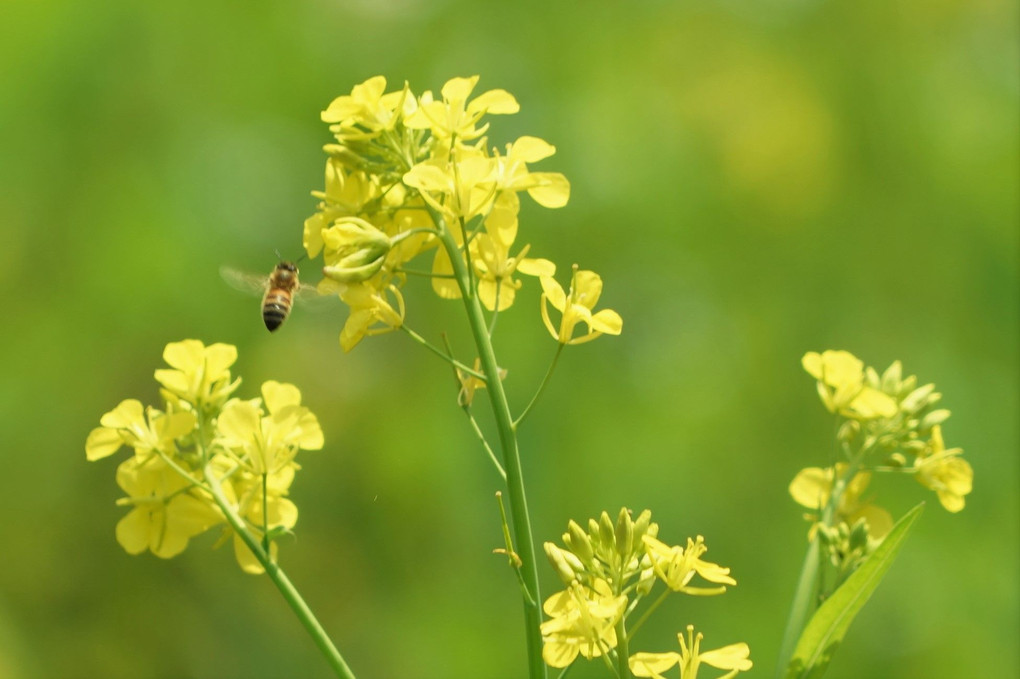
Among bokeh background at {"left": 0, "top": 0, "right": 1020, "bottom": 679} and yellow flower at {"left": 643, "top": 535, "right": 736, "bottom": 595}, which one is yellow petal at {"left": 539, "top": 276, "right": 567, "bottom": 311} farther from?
bokeh background at {"left": 0, "top": 0, "right": 1020, "bottom": 679}

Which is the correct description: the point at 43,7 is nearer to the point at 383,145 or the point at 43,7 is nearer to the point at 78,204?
the point at 78,204

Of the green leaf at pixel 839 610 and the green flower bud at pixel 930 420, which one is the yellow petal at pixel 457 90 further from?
the green flower bud at pixel 930 420

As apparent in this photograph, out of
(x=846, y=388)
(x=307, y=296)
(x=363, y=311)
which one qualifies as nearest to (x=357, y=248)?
(x=363, y=311)

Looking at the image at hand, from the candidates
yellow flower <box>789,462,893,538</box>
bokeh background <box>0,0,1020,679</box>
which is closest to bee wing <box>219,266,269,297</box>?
yellow flower <box>789,462,893,538</box>

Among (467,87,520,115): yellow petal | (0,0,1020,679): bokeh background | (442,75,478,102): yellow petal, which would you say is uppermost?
(442,75,478,102): yellow petal

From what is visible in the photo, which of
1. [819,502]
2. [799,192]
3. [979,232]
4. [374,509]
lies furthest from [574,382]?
[819,502]

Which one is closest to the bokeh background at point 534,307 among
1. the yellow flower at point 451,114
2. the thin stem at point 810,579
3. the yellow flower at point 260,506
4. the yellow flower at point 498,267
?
the thin stem at point 810,579
